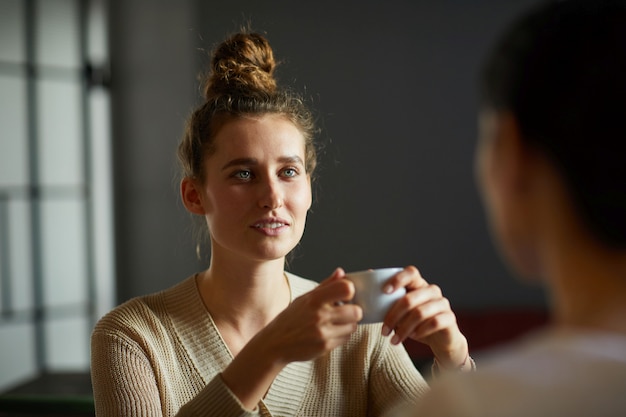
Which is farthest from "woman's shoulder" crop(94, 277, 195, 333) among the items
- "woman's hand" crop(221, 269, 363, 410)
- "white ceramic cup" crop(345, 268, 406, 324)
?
"white ceramic cup" crop(345, 268, 406, 324)

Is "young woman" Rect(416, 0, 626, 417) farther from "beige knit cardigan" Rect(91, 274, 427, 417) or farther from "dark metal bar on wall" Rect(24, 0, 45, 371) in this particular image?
"dark metal bar on wall" Rect(24, 0, 45, 371)

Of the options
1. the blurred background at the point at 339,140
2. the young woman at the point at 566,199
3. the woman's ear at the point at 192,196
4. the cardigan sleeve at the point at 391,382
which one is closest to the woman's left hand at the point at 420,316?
the cardigan sleeve at the point at 391,382

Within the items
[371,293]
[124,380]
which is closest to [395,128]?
[124,380]

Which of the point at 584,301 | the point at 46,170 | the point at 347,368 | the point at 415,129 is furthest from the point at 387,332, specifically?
the point at 46,170

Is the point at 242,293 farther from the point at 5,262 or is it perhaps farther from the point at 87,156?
the point at 87,156

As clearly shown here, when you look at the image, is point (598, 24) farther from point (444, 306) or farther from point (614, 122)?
point (444, 306)

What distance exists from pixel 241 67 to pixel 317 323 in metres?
0.80

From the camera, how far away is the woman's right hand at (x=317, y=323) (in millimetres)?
1160

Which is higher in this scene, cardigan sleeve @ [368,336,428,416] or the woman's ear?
the woman's ear

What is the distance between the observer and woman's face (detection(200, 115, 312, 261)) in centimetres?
159

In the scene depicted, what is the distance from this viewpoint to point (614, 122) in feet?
2.13

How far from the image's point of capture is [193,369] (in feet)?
5.30

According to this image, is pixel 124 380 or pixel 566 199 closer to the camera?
pixel 566 199

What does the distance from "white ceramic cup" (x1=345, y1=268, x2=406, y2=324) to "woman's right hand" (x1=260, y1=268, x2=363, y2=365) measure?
2 centimetres
